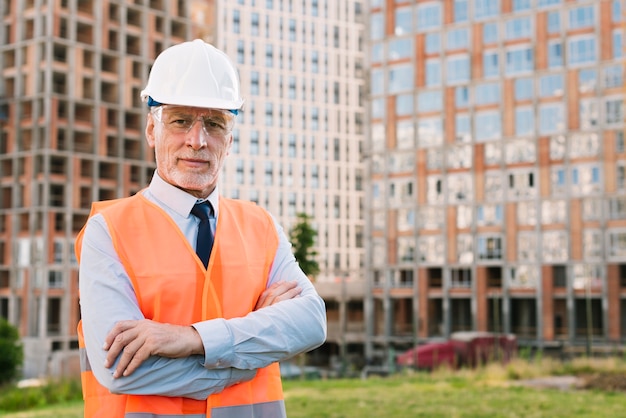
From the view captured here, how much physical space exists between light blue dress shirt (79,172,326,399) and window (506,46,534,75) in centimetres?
6184

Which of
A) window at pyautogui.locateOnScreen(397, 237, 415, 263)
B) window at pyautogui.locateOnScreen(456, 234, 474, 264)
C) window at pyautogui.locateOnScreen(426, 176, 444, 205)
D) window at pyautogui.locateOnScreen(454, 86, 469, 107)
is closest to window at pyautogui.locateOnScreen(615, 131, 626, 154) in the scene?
window at pyautogui.locateOnScreen(454, 86, 469, 107)

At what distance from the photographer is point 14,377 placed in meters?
40.2

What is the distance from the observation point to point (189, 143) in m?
2.76

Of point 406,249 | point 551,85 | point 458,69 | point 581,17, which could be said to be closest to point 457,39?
point 458,69

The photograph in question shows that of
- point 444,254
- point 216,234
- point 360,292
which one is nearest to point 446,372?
point 216,234

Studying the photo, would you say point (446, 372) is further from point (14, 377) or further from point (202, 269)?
point (14, 377)

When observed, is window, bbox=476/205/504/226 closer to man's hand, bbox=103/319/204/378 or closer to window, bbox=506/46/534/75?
window, bbox=506/46/534/75

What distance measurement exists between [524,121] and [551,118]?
2081 mm

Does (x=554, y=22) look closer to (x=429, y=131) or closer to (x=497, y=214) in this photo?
(x=429, y=131)

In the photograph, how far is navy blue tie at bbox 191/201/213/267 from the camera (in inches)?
108

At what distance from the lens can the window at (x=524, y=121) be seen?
6125cm

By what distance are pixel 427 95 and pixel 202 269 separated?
65.3m

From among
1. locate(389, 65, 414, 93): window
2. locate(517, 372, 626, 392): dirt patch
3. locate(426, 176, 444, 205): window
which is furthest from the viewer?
locate(389, 65, 414, 93): window

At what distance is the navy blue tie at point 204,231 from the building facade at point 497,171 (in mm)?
54427
